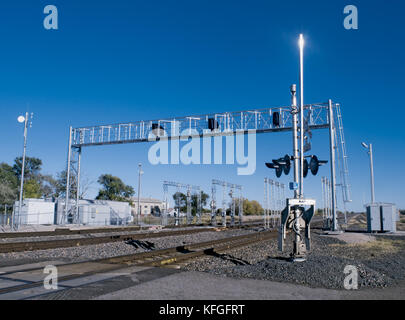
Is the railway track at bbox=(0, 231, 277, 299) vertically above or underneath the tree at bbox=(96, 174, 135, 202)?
underneath

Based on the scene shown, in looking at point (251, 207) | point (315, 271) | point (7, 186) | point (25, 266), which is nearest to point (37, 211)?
point (7, 186)

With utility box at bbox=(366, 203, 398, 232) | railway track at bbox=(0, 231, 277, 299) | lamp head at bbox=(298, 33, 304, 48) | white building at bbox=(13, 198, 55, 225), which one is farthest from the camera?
white building at bbox=(13, 198, 55, 225)

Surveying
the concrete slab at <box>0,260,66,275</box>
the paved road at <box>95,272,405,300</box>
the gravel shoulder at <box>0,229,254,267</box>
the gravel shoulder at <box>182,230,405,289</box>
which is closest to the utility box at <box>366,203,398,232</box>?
the gravel shoulder at <box>182,230,405,289</box>

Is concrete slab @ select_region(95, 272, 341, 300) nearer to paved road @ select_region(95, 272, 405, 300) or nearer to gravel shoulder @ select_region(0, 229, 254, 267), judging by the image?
paved road @ select_region(95, 272, 405, 300)

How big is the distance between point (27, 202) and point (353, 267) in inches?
1329

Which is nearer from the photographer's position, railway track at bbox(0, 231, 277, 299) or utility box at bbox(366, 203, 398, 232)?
railway track at bbox(0, 231, 277, 299)

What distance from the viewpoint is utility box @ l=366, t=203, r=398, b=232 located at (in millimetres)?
27141

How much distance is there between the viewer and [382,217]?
27.5 metres

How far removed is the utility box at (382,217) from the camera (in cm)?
2714

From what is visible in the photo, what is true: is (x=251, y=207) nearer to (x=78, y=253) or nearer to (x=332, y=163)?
(x=332, y=163)

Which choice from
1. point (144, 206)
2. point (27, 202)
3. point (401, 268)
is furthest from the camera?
point (144, 206)
